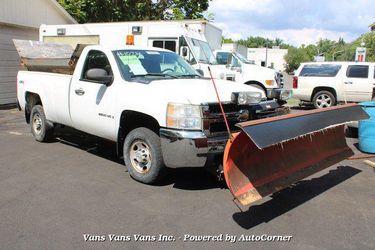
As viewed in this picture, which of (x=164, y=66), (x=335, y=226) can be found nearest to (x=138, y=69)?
(x=164, y=66)

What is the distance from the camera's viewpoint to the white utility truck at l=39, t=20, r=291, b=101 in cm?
1241

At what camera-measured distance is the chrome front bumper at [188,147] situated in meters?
4.87

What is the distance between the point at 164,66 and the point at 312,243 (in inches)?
146

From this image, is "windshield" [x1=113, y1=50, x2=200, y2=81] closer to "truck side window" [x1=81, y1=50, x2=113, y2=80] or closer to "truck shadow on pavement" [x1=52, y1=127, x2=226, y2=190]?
"truck side window" [x1=81, y1=50, x2=113, y2=80]

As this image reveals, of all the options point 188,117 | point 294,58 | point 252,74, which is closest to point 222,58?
point 252,74

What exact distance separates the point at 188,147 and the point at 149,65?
1.96m

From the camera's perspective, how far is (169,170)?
5.50m

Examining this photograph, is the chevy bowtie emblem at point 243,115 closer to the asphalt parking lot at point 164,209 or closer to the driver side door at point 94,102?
the asphalt parking lot at point 164,209

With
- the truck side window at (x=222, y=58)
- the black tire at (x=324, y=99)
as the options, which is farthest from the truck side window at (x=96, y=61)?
the black tire at (x=324, y=99)

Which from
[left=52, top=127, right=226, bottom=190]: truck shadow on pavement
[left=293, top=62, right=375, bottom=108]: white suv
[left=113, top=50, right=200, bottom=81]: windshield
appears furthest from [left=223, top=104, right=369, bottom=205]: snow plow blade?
[left=293, top=62, right=375, bottom=108]: white suv

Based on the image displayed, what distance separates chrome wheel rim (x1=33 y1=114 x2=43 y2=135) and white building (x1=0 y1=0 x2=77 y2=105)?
22.4 ft

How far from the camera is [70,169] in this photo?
625 centimetres

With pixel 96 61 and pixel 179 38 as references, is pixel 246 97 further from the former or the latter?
pixel 179 38

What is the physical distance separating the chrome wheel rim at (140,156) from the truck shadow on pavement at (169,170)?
0.99 feet
